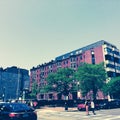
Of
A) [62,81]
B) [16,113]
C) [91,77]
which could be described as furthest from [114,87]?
[16,113]

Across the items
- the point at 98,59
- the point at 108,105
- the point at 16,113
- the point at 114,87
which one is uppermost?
the point at 98,59

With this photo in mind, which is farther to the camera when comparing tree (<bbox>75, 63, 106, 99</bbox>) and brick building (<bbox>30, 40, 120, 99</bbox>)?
brick building (<bbox>30, 40, 120, 99</bbox>)

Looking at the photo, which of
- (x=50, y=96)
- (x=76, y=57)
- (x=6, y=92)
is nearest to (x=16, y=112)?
(x=76, y=57)

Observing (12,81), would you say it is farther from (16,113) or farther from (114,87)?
(16,113)

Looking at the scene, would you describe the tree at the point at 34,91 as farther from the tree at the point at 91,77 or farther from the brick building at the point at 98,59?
the tree at the point at 91,77

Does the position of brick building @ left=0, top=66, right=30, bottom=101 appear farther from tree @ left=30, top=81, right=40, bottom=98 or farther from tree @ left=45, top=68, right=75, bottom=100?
tree @ left=45, top=68, right=75, bottom=100

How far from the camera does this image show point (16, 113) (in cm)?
1080

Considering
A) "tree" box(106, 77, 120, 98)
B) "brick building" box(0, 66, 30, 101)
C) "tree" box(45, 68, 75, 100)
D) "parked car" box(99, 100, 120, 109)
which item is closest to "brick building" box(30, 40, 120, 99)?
"tree" box(106, 77, 120, 98)

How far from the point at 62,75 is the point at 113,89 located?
15012mm

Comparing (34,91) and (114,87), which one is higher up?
(114,87)

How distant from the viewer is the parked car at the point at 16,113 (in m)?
10.8

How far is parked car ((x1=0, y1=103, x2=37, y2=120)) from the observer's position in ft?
35.3

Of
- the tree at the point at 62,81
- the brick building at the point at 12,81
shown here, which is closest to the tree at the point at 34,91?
the tree at the point at 62,81

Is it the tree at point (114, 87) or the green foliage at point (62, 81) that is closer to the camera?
the tree at point (114, 87)
